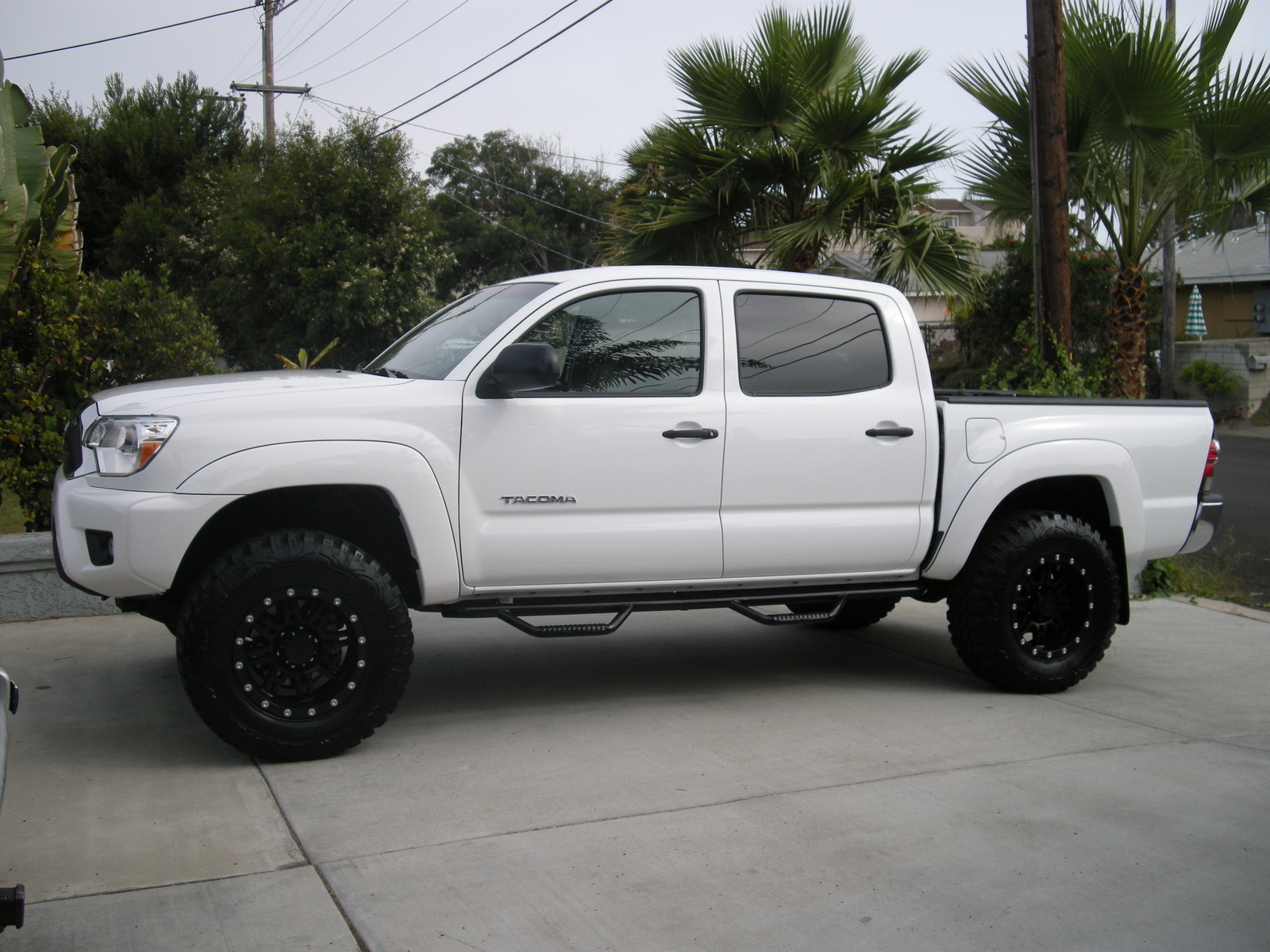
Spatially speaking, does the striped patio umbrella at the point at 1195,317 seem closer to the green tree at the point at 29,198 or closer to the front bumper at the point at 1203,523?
the front bumper at the point at 1203,523

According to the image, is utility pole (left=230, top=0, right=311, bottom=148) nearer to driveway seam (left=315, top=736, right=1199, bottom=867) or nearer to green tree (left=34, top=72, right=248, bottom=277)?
green tree (left=34, top=72, right=248, bottom=277)

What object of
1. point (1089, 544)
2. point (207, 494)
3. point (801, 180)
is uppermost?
point (801, 180)

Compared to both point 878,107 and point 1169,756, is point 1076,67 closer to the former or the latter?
point 878,107

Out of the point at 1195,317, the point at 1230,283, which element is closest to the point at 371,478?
the point at 1195,317

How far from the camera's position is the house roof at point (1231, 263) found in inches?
1277

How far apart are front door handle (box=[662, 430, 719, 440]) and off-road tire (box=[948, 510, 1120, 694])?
1637 millimetres

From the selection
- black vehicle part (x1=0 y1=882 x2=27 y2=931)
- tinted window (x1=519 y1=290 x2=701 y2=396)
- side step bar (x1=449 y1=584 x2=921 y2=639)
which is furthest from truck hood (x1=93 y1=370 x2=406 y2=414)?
black vehicle part (x1=0 y1=882 x2=27 y2=931)

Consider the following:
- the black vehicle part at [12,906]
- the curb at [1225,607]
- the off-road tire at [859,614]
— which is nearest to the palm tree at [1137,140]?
the curb at [1225,607]

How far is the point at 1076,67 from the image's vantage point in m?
9.84

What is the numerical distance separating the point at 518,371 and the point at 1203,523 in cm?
381

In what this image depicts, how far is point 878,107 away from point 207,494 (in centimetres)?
830

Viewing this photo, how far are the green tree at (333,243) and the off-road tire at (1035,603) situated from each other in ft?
61.8

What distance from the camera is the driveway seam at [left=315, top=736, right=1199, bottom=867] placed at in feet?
12.5

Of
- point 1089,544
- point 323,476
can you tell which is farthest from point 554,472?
point 1089,544
